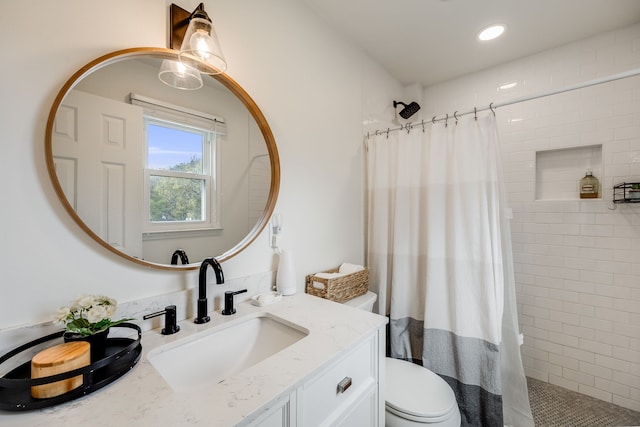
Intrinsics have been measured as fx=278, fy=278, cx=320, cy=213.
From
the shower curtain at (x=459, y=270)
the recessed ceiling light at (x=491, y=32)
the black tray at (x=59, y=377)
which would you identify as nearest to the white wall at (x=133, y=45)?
the black tray at (x=59, y=377)

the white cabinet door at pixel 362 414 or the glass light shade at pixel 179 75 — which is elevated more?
the glass light shade at pixel 179 75

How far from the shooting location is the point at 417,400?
4.12 feet

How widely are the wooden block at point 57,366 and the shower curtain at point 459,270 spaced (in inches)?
62.0

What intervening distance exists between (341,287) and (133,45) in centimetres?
139

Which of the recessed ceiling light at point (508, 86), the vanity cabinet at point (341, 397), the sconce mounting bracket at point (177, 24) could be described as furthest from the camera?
the recessed ceiling light at point (508, 86)

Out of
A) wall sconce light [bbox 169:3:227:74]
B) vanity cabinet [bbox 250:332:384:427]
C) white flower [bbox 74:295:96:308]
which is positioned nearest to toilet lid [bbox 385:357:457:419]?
vanity cabinet [bbox 250:332:384:427]

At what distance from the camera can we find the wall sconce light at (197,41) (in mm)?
959

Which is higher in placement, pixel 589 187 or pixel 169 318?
pixel 589 187

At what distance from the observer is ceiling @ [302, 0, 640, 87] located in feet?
5.28

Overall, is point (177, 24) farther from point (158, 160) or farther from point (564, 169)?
point (564, 169)

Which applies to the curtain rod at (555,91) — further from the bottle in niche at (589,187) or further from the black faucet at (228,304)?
the black faucet at (228,304)

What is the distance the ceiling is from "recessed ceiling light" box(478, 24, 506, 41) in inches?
1.5

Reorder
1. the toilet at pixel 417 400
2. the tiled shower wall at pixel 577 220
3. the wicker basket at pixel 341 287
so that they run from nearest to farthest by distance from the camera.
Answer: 1. the toilet at pixel 417 400
2. the wicker basket at pixel 341 287
3. the tiled shower wall at pixel 577 220

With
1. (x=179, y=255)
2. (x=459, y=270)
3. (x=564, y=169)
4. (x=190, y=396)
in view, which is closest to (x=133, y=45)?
(x=179, y=255)
